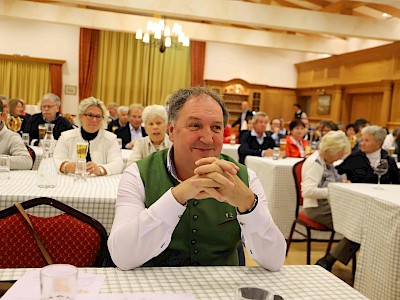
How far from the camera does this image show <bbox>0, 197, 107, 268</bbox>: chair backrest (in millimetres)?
1678

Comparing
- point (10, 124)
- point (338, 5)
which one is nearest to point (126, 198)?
point (10, 124)

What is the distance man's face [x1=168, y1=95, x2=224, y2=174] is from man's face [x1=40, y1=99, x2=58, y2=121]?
4.45m

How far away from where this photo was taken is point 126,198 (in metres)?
1.64

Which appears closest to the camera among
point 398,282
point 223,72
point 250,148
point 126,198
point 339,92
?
point 126,198

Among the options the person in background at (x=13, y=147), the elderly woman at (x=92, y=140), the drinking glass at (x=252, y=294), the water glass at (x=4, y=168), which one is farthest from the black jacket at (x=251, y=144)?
the drinking glass at (x=252, y=294)

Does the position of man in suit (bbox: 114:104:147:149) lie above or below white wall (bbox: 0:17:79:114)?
below

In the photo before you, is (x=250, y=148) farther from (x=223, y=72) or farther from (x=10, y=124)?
(x=223, y=72)

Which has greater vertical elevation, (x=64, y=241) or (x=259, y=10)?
(x=259, y=10)

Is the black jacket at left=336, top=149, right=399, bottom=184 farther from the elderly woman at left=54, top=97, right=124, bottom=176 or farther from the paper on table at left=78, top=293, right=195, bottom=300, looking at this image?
the paper on table at left=78, top=293, right=195, bottom=300

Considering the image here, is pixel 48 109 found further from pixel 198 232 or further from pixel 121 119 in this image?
pixel 198 232

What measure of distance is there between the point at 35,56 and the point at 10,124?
31.8ft

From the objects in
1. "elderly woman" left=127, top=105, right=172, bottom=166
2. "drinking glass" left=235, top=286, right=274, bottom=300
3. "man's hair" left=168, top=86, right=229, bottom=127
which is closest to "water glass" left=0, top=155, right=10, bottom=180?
"elderly woman" left=127, top=105, right=172, bottom=166

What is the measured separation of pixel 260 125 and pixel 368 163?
8.01ft

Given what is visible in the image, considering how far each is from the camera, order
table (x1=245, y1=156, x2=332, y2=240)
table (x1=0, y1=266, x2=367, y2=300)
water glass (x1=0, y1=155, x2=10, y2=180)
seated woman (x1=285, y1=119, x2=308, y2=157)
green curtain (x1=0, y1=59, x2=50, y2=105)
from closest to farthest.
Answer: table (x1=0, y1=266, x2=367, y2=300)
water glass (x1=0, y1=155, x2=10, y2=180)
table (x1=245, y1=156, x2=332, y2=240)
seated woman (x1=285, y1=119, x2=308, y2=157)
green curtain (x1=0, y1=59, x2=50, y2=105)
